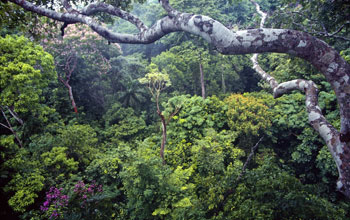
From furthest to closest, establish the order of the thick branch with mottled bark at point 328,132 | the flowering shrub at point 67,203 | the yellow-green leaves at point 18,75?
1. the yellow-green leaves at point 18,75
2. the flowering shrub at point 67,203
3. the thick branch with mottled bark at point 328,132

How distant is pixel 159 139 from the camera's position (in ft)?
29.4

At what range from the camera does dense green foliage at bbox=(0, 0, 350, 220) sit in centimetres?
352

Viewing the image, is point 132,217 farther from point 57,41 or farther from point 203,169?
point 57,41

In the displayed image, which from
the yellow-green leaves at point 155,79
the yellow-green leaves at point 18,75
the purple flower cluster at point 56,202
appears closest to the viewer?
the purple flower cluster at point 56,202

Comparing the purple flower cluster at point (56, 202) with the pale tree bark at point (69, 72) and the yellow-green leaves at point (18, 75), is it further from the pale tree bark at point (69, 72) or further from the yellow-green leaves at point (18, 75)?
the pale tree bark at point (69, 72)

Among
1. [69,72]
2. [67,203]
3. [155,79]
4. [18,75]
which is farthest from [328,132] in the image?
[69,72]

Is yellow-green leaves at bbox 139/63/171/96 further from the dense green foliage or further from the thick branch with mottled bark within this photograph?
the thick branch with mottled bark

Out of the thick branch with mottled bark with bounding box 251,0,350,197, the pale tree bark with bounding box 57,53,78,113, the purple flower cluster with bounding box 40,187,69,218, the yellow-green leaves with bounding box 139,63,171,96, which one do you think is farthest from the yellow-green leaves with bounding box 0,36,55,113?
the thick branch with mottled bark with bounding box 251,0,350,197

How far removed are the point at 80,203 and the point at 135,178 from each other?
1415 mm

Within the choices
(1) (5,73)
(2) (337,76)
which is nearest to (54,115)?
(1) (5,73)

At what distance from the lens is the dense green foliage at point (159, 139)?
3516 mm

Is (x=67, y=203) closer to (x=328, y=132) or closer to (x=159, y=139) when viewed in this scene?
(x=159, y=139)

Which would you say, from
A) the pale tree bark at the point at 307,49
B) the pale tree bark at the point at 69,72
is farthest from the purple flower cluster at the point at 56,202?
the pale tree bark at the point at 69,72

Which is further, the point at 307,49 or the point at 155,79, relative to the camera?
the point at 155,79
